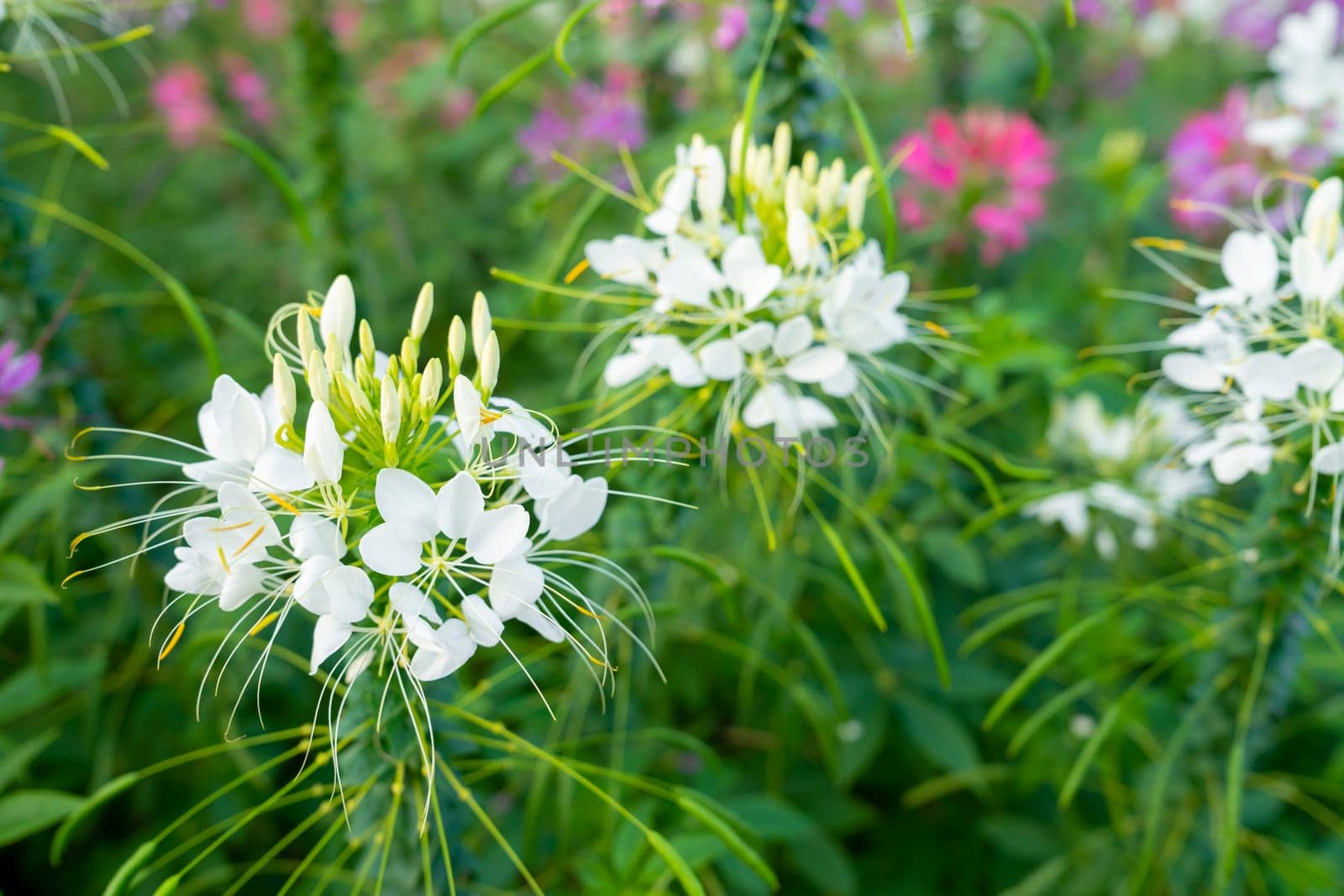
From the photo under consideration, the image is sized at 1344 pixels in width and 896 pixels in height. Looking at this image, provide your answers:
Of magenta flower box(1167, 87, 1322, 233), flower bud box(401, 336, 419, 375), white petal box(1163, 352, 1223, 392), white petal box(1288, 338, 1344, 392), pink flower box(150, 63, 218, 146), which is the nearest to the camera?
flower bud box(401, 336, 419, 375)

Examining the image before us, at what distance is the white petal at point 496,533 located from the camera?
71 centimetres

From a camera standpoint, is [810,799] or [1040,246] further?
[1040,246]

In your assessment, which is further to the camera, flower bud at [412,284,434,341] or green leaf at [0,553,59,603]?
green leaf at [0,553,59,603]

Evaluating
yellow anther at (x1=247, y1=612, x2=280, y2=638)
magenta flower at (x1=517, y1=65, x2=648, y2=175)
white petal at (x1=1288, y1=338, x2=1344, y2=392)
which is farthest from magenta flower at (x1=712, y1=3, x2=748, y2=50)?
yellow anther at (x1=247, y1=612, x2=280, y2=638)

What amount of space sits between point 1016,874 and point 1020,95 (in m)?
2.02

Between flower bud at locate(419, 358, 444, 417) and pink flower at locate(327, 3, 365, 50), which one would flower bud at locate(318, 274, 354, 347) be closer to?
flower bud at locate(419, 358, 444, 417)

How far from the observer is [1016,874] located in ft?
5.25

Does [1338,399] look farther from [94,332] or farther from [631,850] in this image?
[94,332]

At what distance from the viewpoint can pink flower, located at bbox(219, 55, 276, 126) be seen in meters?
2.54

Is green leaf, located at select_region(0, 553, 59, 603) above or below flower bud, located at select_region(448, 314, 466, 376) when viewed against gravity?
below

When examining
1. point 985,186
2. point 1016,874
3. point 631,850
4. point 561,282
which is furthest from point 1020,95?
point 631,850

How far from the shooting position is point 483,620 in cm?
70

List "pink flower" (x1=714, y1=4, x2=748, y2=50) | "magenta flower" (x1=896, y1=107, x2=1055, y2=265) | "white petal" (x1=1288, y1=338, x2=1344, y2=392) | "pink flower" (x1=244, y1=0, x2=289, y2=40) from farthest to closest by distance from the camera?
→ "pink flower" (x1=244, y1=0, x2=289, y2=40) → "magenta flower" (x1=896, y1=107, x2=1055, y2=265) → "pink flower" (x1=714, y1=4, x2=748, y2=50) → "white petal" (x1=1288, y1=338, x2=1344, y2=392)

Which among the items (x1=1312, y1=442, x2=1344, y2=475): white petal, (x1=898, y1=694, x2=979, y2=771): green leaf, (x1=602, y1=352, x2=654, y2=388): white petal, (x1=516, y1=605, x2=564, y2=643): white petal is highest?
(x1=602, y1=352, x2=654, y2=388): white petal
